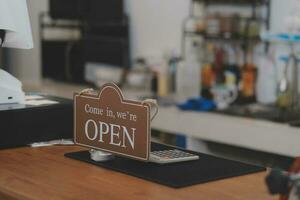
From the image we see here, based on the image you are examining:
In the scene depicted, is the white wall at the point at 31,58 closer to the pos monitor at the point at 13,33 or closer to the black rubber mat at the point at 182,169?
the pos monitor at the point at 13,33

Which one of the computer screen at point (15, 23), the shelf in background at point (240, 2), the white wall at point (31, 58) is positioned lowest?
the white wall at point (31, 58)

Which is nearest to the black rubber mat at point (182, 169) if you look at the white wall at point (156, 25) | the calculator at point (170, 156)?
the calculator at point (170, 156)

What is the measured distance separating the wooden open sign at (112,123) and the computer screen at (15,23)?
1.16ft

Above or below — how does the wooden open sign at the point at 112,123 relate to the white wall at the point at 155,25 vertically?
below

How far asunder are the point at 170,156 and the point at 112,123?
9.2 inches

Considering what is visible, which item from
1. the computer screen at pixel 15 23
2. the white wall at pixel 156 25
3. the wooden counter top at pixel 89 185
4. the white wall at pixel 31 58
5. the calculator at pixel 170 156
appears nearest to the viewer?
the wooden counter top at pixel 89 185

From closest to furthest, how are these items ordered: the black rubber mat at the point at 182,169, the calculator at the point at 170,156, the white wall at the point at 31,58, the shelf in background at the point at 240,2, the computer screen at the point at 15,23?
the black rubber mat at the point at 182,169
the calculator at the point at 170,156
the computer screen at the point at 15,23
the shelf in background at the point at 240,2
the white wall at the point at 31,58

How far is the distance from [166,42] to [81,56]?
752 millimetres

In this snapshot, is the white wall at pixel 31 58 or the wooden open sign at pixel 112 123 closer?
the wooden open sign at pixel 112 123

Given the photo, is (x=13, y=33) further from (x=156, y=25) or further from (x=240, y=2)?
(x=156, y=25)

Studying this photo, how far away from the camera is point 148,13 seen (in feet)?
17.1

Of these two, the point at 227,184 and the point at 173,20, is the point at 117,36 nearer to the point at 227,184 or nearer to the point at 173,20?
the point at 173,20

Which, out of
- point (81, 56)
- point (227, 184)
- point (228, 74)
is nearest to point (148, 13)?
point (81, 56)

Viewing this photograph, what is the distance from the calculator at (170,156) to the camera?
7.13 ft
